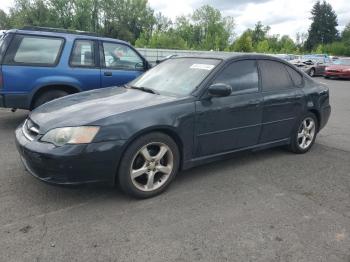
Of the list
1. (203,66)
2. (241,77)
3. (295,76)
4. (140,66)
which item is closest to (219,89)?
(203,66)

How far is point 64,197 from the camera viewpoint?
12.5 feet

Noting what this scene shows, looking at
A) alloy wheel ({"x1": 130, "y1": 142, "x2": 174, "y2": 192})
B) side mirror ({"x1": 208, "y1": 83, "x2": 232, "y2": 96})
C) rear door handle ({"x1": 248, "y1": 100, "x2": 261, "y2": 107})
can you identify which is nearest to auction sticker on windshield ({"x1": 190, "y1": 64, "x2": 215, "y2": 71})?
side mirror ({"x1": 208, "y1": 83, "x2": 232, "y2": 96})

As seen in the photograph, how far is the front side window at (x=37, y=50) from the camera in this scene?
242 inches

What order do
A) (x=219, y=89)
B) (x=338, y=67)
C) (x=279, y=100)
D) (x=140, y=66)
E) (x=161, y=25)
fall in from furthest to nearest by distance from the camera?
(x=161, y=25) → (x=338, y=67) → (x=140, y=66) → (x=279, y=100) → (x=219, y=89)

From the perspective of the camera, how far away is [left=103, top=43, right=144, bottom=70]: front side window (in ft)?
23.4

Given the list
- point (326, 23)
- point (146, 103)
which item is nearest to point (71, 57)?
point (146, 103)

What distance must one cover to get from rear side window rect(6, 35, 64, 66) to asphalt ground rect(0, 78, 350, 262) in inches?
81.0

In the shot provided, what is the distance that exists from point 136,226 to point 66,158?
2.88 feet

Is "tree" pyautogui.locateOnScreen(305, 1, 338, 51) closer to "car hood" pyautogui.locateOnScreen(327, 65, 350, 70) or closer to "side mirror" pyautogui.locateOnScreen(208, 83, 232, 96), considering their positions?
"car hood" pyautogui.locateOnScreen(327, 65, 350, 70)

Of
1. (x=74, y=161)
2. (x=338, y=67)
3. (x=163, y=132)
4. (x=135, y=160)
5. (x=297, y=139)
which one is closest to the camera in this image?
(x=74, y=161)

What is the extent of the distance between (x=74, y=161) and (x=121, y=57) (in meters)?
4.37

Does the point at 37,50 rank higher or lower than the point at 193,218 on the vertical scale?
higher

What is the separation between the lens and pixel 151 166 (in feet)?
12.5

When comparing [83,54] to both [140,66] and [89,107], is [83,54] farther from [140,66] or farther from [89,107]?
[89,107]
